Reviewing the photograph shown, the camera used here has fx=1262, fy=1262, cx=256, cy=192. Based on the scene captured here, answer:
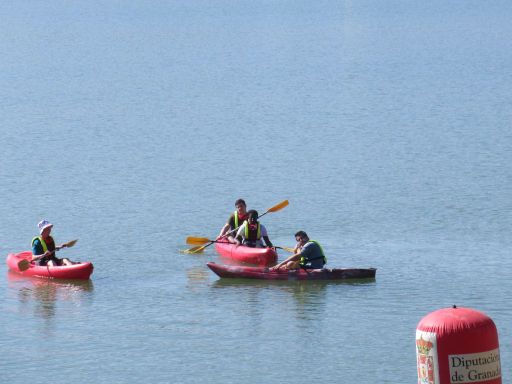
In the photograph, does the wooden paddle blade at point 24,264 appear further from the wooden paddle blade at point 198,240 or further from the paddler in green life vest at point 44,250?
the wooden paddle blade at point 198,240

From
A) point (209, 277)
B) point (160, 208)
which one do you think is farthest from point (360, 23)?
point (209, 277)

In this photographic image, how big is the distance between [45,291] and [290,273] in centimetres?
404

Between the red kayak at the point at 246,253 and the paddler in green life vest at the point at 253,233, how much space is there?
21 centimetres

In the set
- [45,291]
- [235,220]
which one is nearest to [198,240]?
[235,220]

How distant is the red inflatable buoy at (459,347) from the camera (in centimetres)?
1160

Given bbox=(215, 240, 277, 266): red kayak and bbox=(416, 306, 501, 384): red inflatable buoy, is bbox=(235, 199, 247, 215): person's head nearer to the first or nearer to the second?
bbox=(215, 240, 277, 266): red kayak

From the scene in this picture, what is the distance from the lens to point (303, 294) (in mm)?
20016

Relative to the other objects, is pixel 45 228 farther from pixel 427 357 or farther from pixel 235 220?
pixel 427 357

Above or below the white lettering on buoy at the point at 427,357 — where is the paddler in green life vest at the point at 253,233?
above

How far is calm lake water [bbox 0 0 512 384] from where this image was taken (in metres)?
17.5

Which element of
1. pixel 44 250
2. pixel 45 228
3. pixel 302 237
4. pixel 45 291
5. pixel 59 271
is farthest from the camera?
pixel 44 250

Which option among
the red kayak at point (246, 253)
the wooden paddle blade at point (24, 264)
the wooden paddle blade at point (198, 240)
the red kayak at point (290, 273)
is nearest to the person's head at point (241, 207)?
the red kayak at point (246, 253)

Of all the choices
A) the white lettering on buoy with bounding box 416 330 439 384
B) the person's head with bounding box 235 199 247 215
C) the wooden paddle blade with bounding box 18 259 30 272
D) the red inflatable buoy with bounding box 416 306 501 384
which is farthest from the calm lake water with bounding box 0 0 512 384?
the red inflatable buoy with bounding box 416 306 501 384

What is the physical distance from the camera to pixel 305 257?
20.5 m
